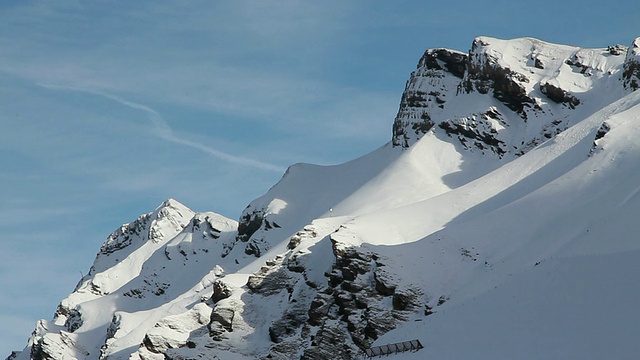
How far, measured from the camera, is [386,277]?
84062 mm

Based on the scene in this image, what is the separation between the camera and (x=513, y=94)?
13362 cm

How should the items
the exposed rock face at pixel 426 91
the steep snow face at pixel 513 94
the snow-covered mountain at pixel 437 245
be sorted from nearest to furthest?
the snow-covered mountain at pixel 437 245
the steep snow face at pixel 513 94
the exposed rock face at pixel 426 91

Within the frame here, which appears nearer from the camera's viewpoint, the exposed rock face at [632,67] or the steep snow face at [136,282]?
the exposed rock face at [632,67]

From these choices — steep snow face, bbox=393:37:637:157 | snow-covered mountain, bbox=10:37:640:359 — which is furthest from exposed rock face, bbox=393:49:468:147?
snow-covered mountain, bbox=10:37:640:359

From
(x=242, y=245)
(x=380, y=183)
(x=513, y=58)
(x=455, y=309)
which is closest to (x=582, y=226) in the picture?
(x=455, y=309)

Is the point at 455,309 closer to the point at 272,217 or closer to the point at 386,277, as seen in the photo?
the point at 386,277

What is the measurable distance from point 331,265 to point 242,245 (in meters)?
54.5

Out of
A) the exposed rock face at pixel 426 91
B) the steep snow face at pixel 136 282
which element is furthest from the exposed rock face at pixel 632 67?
the steep snow face at pixel 136 282

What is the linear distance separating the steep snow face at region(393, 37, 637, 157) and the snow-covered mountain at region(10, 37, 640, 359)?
25cm

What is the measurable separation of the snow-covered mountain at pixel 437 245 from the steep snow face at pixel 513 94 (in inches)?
9.7

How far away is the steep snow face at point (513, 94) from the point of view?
128875 mm

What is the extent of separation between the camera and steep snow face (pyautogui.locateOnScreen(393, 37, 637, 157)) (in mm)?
128875

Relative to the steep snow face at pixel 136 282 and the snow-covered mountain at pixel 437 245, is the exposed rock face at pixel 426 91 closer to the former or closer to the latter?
the snow-covered mountain at pixel 437 245

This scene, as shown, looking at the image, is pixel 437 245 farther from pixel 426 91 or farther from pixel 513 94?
pixel 426 91
